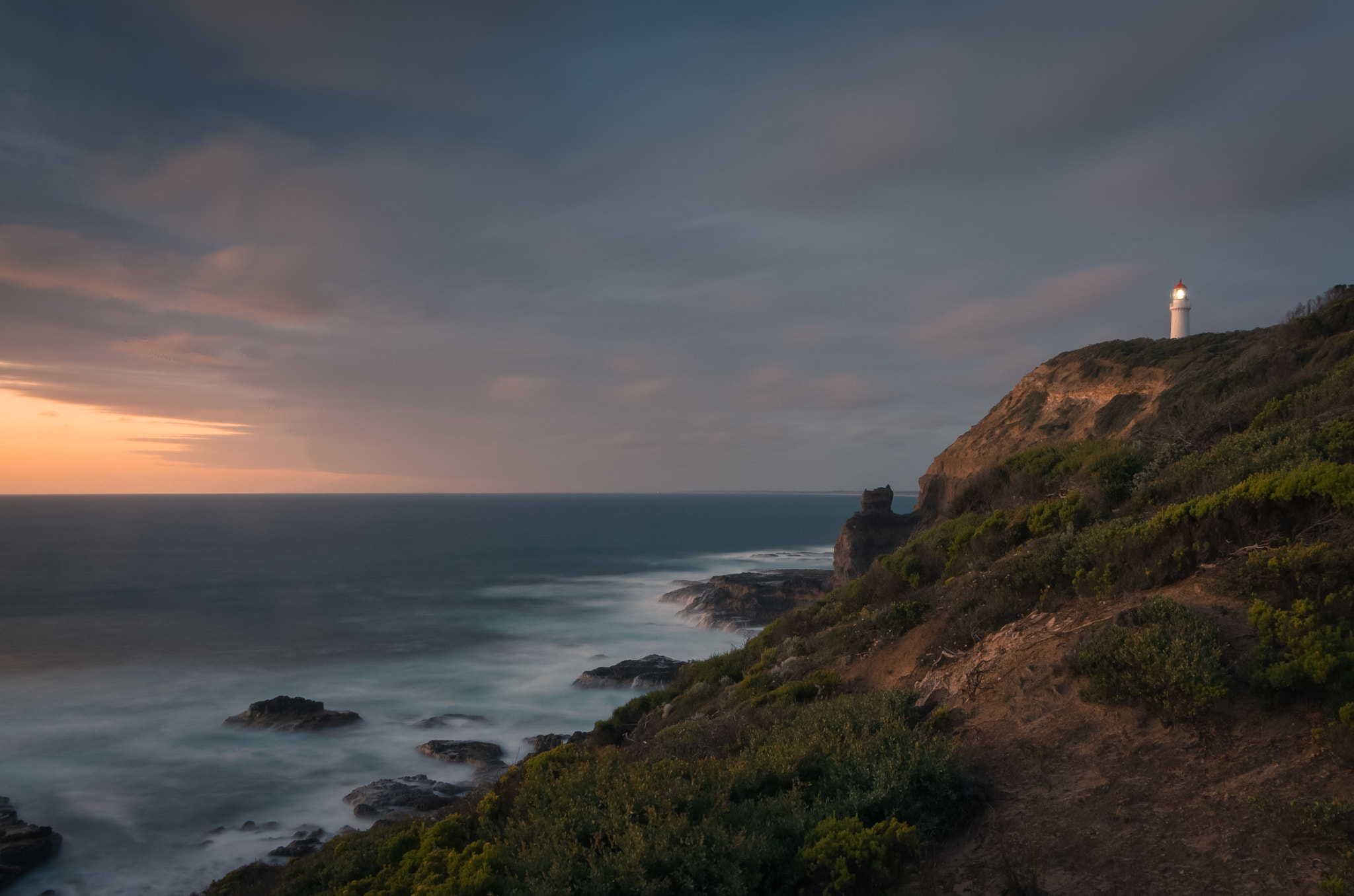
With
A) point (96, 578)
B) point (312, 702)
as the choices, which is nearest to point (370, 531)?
point (96, 578)

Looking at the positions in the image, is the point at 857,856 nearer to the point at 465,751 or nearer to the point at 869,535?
the point at 465,751

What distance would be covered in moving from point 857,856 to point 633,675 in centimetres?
3425

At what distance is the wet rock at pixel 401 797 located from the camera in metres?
23.0

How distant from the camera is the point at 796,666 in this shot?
13.8 m

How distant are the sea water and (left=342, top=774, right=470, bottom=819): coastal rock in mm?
502

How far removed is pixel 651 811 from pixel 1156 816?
4083 millimetres

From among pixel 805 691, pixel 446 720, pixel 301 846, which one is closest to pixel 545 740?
pixel 446 720

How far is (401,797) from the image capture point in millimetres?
23953

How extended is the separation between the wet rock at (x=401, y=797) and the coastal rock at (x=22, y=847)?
8000 mm

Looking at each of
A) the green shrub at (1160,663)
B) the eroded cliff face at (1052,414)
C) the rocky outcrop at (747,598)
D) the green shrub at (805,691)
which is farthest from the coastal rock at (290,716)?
the green shrub at (1160,663)

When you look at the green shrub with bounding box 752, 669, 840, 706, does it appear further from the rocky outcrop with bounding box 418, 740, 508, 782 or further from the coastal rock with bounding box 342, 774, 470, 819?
the rocky outcrop with bounding box 418, 740, 508, 782

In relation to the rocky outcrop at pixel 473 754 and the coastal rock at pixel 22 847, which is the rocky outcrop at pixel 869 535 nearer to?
the rocky outcrop at pixel 473 754

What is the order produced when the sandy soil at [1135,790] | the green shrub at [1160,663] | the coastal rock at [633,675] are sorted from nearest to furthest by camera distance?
the sandy soil at [1135,790] < the green shrub at [1160,663] < the coastal rock at [633,675]

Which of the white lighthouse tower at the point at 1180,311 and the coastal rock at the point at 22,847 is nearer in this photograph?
the coastal rock at the point at 22,847
